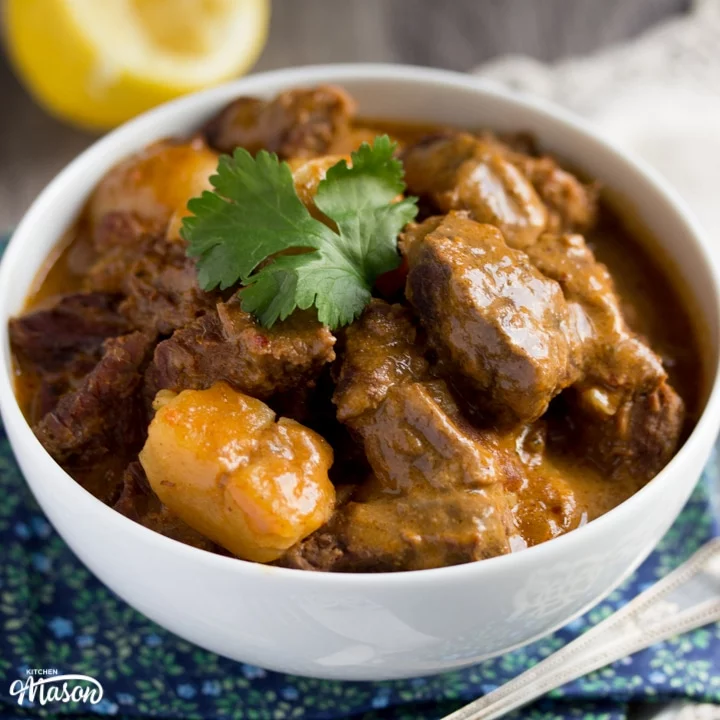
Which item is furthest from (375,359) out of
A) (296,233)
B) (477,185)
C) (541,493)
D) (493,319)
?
(477,185)

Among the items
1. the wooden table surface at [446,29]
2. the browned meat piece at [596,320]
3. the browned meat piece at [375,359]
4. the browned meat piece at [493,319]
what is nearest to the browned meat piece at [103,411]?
the browned meat piece at [375,359]

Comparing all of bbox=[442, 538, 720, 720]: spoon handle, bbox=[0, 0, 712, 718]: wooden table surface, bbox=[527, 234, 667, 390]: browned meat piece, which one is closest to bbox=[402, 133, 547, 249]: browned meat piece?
bbox=[527, 234, 667, 390]: browned meat piece

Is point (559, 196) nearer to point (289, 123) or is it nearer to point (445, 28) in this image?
point (289, 123)

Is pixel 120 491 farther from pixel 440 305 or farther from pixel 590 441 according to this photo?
pixel 590 441

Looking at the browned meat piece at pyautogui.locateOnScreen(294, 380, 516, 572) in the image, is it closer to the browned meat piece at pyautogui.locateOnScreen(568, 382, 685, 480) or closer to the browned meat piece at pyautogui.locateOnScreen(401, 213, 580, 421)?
the browned meat piece at pyautogui.locateOnScreen(401, 213, 580, 421)

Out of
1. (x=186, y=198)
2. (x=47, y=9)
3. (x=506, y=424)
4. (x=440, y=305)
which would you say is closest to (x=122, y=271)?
(x=186, y=198)

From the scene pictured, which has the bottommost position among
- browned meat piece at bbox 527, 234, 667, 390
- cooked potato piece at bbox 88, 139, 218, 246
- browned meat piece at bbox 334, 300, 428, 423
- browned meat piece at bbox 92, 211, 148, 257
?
browned meat piece at bbox 92, 211, 148, 257
